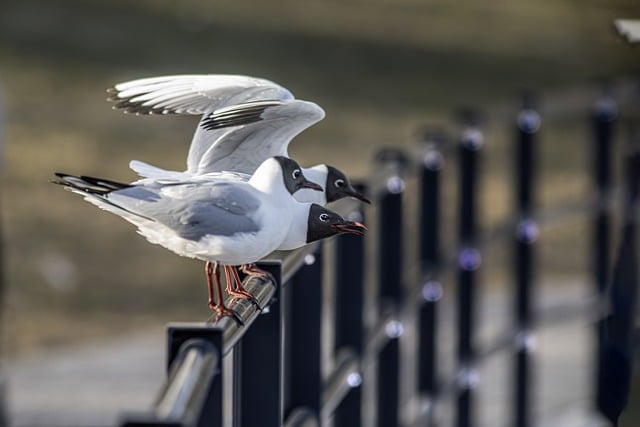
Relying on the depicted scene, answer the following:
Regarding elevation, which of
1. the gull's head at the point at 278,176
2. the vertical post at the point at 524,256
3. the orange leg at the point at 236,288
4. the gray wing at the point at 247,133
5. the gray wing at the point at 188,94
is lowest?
the vertical post at the point at 524,256

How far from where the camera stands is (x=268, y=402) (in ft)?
6.64

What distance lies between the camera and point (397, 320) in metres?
3.68

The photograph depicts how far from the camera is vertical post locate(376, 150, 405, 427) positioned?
3.64 m

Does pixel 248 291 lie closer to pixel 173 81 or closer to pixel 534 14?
pixel 173 81

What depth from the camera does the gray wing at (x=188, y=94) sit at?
62.7 inches

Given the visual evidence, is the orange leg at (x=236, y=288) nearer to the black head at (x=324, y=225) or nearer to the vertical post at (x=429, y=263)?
the black head at (x=324, y=225)

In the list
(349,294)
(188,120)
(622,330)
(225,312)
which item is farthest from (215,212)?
(188,120)

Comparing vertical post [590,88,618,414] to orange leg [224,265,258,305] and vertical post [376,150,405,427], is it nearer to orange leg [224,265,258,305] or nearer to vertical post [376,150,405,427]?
vertical post [376,150,405,427]

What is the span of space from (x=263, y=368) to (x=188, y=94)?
21.1 inches

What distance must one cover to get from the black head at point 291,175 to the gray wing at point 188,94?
133 millimetres

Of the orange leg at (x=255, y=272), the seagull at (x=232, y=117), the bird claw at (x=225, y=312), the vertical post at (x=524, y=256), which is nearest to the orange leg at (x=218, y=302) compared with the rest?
the bird claw at (x=225, y=312)

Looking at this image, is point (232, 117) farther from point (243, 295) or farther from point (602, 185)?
point (602, 185)

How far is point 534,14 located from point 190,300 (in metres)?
6.77

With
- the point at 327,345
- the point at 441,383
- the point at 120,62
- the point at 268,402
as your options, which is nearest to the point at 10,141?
the point at 120,62
